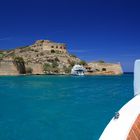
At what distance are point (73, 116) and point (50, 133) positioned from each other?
11.4 ft

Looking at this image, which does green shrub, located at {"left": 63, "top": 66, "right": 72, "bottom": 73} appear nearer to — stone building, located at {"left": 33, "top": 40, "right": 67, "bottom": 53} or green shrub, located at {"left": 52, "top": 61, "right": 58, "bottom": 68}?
green shrub, located at {"left": 52, "top": 61, "right": 58, "bottom": 68}

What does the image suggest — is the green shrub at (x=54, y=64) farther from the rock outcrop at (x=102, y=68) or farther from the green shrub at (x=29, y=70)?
the rock outcrop at (x=102, y=68)

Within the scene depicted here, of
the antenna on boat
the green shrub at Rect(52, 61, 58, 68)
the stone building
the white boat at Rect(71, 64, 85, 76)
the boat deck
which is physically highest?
the stone building

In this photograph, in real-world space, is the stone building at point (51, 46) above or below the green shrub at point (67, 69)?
above

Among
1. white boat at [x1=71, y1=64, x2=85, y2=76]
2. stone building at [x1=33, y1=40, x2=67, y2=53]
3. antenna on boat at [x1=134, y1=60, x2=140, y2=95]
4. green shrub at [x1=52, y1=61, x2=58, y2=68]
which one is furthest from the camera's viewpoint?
stone building at [x1=33, y1=40, x2=67, y2=53]

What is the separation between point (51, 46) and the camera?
11675 centimetres

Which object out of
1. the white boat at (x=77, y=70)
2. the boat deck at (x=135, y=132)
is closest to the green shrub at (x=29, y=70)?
the white boat at (x=77, y=70)

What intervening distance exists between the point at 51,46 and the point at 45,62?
1711cm

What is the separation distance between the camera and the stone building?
116 meters

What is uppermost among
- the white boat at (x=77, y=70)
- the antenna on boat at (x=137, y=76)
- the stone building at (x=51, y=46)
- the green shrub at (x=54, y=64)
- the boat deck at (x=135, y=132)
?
the stone building at (x=51, y=46)

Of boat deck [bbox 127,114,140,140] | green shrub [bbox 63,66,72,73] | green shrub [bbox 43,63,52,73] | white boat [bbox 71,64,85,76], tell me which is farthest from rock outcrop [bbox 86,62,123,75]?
boat deck [bbox 127,114,140,140]

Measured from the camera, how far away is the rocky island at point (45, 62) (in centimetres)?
9067

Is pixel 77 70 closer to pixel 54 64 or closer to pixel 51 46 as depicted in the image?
pixel 54 64

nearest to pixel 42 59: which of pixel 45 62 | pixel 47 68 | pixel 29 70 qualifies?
pixel 45 62
